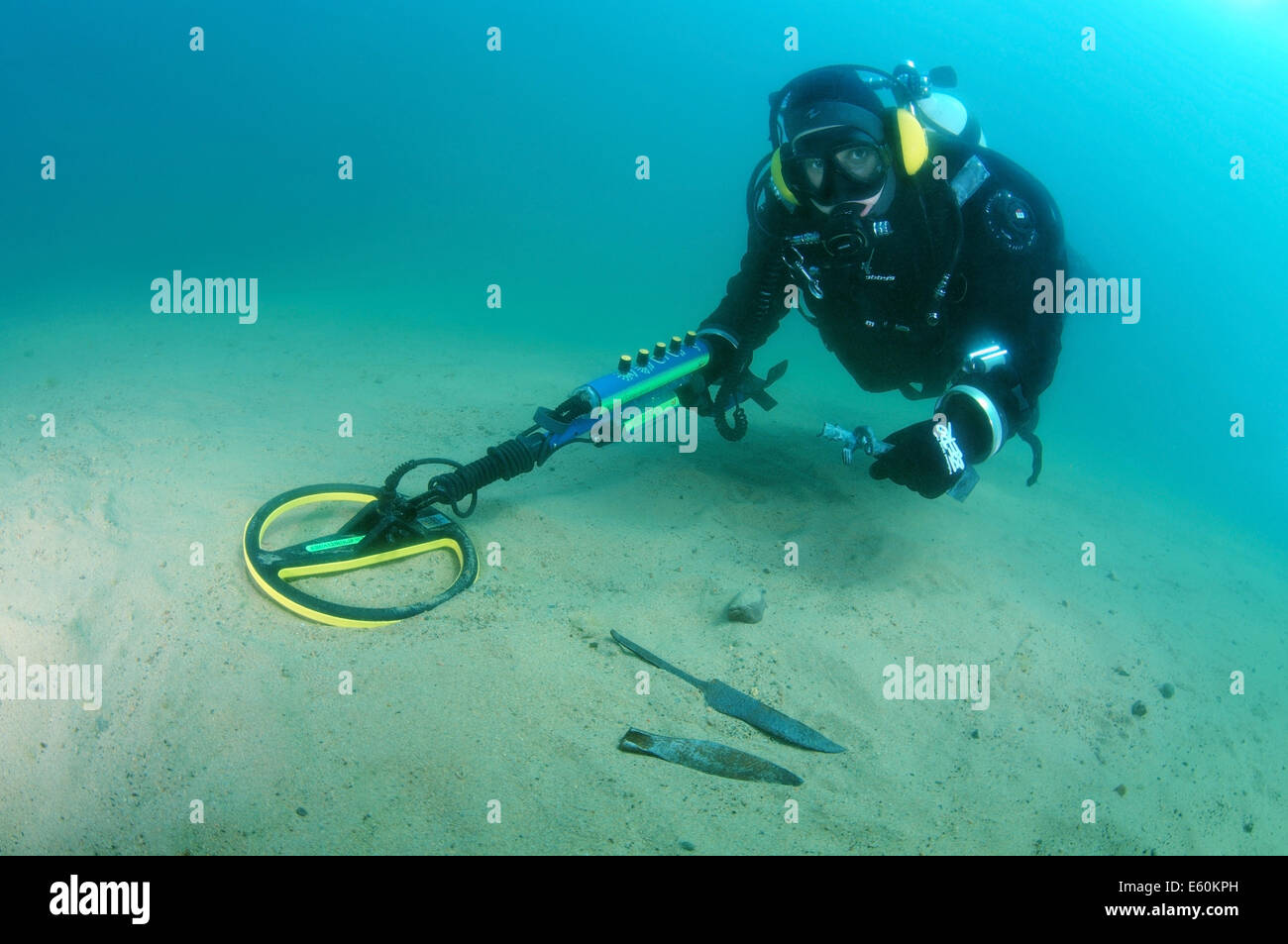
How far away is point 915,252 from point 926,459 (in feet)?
4.98

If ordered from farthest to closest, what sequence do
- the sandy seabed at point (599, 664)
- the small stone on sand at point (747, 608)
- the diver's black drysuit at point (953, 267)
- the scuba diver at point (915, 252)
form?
the diver's black drysuit at point (953, 267), the scuba diver at point (915, 252), the small stone on sand at point (747, 608), the sandy seabed at point (599, 664)

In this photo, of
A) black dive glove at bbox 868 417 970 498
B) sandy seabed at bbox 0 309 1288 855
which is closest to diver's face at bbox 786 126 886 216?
black dive glove at bbox 868 417 970 498

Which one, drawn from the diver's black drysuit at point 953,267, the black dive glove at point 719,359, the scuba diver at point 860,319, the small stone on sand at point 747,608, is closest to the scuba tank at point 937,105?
the scuba diver at point 860,319

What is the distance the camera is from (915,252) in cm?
408

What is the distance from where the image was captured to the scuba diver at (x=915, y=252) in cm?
361

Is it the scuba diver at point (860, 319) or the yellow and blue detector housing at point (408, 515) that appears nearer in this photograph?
the yellow and blue detector housing at point (408, 515)

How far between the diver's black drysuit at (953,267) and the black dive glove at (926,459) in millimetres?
494

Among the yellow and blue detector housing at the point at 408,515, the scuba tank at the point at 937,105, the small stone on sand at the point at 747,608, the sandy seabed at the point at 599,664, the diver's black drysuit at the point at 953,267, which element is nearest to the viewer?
the sandy seabed at the point at 599,664

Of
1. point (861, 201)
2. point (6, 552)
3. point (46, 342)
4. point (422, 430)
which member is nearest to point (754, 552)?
point (861, 201)

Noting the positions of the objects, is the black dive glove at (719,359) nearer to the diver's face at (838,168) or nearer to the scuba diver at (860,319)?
the scuba diver at (860,319)

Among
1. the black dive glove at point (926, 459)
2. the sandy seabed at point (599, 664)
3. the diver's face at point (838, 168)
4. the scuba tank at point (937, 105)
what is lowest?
the sandy seabed at point (599, 664)

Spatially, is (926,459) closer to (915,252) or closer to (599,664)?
(915,252)

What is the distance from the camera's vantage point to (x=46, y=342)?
795cm

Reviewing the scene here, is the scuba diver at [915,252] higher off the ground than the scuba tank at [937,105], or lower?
lower
